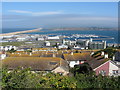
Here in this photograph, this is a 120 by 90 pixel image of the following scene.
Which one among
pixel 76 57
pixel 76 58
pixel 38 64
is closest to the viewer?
pixel 38 64

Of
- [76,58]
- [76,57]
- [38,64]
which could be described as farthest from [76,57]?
[38,64]

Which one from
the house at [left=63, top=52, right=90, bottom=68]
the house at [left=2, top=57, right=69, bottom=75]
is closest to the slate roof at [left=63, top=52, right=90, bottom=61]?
the house at [left=63, top=52, right=90, bottom=68]

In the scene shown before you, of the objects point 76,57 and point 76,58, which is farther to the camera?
point 76,57

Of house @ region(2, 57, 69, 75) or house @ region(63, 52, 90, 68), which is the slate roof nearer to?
house @ region(63, 52, 90, 68)

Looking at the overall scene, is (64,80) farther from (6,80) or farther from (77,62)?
(77,62)

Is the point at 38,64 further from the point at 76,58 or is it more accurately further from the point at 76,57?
the point at 76,57

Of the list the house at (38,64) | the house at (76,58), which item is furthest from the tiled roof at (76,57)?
the house at (38,64)

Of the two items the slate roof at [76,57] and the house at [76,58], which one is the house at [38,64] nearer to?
the house at [76,58]

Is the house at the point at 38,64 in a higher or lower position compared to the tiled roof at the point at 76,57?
higher

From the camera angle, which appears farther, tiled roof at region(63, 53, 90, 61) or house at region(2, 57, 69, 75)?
tiled roof at region(63, 53, 90, 61)

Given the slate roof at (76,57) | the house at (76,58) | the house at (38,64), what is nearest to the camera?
the house at (38,64)

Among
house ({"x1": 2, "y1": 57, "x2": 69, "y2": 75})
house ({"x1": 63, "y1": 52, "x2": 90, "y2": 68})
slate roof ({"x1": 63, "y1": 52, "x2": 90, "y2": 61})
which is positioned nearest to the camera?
house ({"x1": 2, "y1": 57, "x2": 69, "y2": 75})

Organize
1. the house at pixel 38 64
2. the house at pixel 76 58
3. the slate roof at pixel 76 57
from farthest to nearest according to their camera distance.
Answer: the slate roof at pixel 76 57 < the house at pixel 76 58 < the house at pixel 38 64
